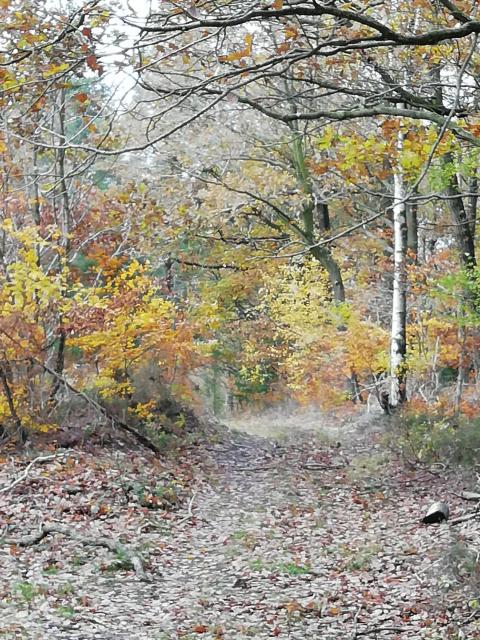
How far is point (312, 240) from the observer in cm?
1898

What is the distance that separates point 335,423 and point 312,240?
552cm

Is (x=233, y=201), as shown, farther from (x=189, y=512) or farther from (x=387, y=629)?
(x=387, y=629)

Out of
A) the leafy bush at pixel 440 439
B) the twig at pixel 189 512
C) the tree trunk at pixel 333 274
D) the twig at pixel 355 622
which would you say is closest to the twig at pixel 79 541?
the twig at pixel 189 512

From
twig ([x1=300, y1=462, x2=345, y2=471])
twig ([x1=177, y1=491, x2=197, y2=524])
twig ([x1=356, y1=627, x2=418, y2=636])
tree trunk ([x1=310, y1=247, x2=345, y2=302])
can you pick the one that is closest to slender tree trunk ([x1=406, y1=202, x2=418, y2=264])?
tree trunk ([x1=310, y1=247, x2=345, y2=302])

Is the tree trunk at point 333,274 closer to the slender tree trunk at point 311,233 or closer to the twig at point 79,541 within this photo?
the slender tree trunk at point 311,233

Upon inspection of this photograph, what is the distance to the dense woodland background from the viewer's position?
503 cm

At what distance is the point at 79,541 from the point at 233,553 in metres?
1.76

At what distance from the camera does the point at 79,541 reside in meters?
8.55

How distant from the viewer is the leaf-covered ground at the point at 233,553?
21.7 feet

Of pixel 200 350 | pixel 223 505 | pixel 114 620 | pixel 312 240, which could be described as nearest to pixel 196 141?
pixel 312 240

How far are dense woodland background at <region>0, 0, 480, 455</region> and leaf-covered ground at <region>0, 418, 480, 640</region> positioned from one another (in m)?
1.49

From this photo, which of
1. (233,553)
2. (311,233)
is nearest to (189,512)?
(233,553)

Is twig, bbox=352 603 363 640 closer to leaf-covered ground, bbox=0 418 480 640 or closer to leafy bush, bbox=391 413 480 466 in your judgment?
leaf-covered ground, bbox=0 418 480 640

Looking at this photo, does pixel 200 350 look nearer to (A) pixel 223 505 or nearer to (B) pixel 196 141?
(A) pixel 223 505
